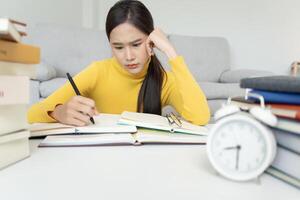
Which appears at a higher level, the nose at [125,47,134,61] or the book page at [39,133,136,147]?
the nose at [125,47,134,61]

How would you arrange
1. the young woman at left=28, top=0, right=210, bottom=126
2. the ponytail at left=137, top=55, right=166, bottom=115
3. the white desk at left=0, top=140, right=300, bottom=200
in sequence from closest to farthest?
→ the white desk at left=0, top=140, right=300, bottom=200, the young woman at left=28, top=0, right=210, bottom=126, the ponytail at left=137, top=55, right=166, bottom=115

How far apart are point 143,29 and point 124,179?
2.82ft

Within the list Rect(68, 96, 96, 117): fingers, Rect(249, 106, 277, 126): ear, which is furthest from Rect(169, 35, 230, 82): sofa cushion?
Rect(249, 106, 277, 126): ear

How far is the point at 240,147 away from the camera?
438 mm

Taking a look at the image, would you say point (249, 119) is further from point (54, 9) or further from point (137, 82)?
point (54, 9)

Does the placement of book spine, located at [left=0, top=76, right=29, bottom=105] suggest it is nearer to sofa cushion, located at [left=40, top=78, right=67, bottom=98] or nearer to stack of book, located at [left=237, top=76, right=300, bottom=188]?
stack of book, located at [left=237, top=76, right=300, bottom=188]

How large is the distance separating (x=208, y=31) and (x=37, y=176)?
3218 millimetres

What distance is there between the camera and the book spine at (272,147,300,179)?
424 millimetres

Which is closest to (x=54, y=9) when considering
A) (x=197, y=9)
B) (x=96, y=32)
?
(x=96, y=32)

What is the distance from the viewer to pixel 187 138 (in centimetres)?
70

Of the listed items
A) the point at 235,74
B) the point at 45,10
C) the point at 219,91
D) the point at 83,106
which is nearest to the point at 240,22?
the point at 235,74

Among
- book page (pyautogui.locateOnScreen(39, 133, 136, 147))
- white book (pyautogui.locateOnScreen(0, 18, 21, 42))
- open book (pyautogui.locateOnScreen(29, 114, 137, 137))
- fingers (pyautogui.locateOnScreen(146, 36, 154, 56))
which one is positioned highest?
fingers (pyautogui.locateOnScreen(146, 36, 154, 56))

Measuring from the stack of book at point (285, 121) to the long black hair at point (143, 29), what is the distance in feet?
2.65

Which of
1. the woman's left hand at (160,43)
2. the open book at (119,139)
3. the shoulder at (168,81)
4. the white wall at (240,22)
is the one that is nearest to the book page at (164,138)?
the open book at (119,139)
